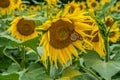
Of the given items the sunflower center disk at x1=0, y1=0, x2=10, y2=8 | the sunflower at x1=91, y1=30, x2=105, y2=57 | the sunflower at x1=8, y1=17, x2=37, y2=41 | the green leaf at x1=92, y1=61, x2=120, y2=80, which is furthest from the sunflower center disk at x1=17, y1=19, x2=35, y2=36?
the sunflower center disk at x1=0, y1=0, x2=10, y2=8

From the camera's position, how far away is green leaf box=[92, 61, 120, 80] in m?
1.72

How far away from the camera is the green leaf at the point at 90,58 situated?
1.79 metres

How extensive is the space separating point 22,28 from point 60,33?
73cm

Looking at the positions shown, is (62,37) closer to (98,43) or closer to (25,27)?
(98,43)

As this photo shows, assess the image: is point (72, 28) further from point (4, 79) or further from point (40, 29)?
point (4, 79)

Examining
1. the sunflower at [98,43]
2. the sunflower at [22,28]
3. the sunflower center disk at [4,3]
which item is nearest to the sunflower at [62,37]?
the sunflower at [98,43]

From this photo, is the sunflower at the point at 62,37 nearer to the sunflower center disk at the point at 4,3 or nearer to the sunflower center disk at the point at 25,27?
the sunflower center disk at the point at 25,27

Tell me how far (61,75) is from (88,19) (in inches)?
9.3

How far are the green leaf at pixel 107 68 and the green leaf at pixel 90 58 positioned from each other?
0.02 meters

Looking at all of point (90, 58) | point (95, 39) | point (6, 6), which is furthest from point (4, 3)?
point (90, 58)

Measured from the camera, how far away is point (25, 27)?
2400mm

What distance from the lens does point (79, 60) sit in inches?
72.0

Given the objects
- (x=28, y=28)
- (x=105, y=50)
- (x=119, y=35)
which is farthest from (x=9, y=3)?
(x=105, y=50)

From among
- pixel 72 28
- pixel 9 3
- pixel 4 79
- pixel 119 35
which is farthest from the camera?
pixel 9 3
